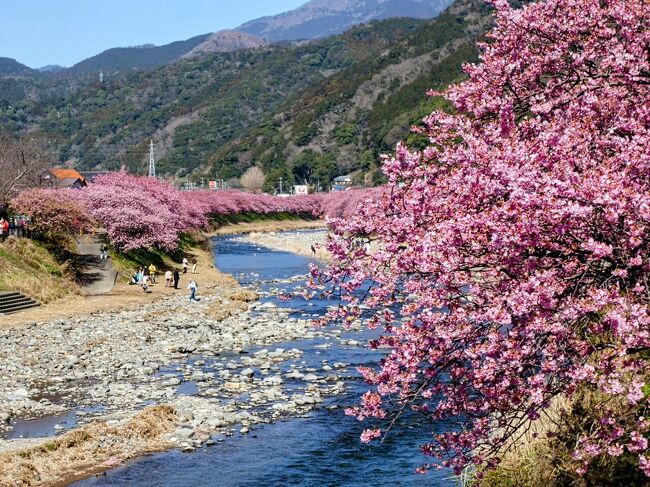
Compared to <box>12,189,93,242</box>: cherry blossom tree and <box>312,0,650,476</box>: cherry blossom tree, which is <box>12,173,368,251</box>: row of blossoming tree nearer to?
<box>12,189,93,242</box>: cherry blossom tree

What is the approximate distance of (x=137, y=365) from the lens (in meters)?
27.0

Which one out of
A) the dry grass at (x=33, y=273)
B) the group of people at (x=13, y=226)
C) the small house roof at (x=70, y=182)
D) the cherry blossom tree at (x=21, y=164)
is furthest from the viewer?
the small house roof at (x=70, y=182)

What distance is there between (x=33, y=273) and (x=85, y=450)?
2739 centimetres

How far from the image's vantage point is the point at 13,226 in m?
46.1

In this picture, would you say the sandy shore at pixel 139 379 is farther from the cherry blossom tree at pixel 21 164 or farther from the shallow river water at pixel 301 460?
the cherry blossom tree at pixel 21 164

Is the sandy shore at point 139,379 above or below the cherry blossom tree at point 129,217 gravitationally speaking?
below

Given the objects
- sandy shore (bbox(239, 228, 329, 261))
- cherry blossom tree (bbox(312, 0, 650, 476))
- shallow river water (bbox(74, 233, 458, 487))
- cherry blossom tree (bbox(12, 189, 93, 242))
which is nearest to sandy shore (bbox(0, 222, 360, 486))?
shallow river water (bbox(74, 233, 458, 487))

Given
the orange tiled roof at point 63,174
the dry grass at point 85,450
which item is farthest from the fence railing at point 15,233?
the orange tiled roof at point 63,174

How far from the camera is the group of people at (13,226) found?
44250 mm

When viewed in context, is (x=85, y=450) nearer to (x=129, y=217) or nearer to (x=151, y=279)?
(x=151, y=279)

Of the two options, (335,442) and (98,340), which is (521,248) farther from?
(98,340)

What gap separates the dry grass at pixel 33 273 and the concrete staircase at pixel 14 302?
0.66 meters

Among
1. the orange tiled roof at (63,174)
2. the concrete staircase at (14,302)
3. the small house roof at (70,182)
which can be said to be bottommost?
the concrete staircase at (14,302)

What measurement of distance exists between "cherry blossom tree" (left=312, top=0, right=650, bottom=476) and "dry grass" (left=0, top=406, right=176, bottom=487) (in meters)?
9.53
